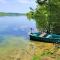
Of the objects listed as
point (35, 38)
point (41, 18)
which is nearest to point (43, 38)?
point (35, 38)

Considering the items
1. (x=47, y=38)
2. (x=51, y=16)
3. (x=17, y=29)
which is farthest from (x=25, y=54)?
(x=17, y=29)

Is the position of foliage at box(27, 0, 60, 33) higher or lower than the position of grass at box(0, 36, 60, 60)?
higher

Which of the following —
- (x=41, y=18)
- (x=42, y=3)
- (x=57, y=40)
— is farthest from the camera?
(x=42, y=3)

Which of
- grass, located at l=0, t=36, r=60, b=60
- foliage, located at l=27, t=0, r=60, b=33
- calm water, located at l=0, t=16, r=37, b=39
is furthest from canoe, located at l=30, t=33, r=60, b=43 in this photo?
calm water, located at l=0, t=16, r=37, b=39

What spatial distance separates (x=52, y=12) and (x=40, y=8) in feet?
37.5

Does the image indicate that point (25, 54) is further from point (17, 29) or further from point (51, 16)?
point (17, 29)

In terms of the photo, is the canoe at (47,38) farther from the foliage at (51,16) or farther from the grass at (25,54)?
the foliage at (51,16)

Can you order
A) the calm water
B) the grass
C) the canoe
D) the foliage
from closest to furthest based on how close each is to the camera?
the grass < the canoe < the foliage < the calm water

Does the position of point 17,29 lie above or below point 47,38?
below

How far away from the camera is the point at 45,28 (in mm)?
42188

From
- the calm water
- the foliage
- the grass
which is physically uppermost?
the foliage

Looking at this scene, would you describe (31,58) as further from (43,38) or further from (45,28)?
(45,28)

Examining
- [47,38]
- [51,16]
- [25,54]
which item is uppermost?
[51,16]

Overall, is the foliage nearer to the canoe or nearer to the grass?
the canoe
